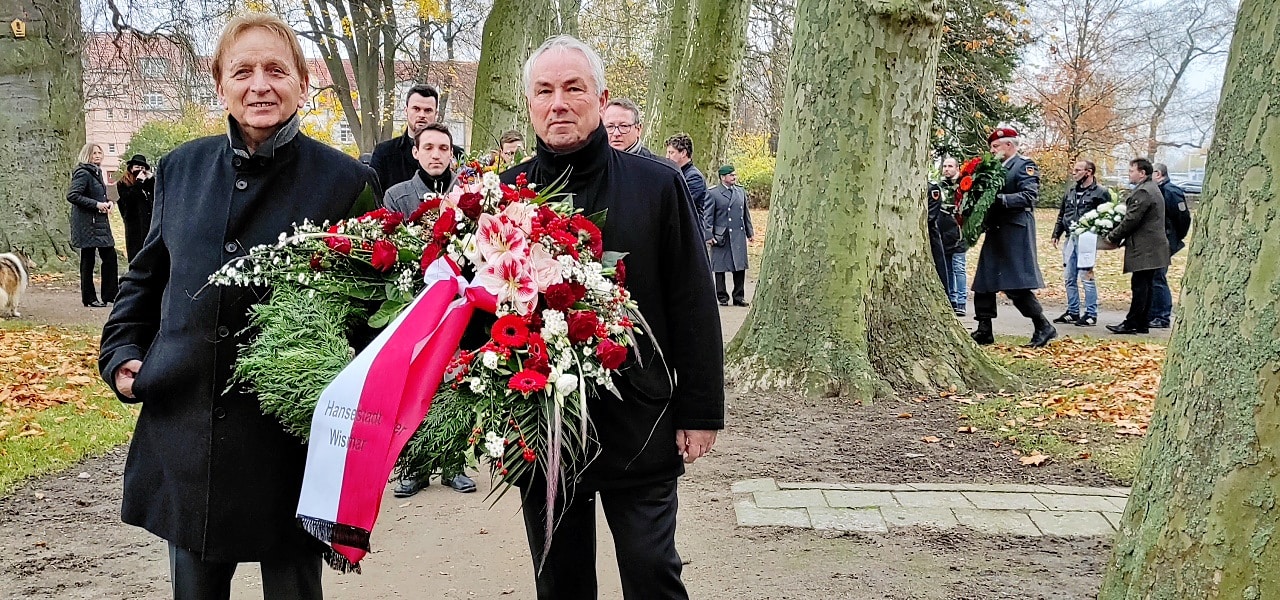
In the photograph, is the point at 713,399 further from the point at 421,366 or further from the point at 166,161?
the point at 166,161

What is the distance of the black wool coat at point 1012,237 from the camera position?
10414 mm

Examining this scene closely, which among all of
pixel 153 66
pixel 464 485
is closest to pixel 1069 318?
pixel 464 485

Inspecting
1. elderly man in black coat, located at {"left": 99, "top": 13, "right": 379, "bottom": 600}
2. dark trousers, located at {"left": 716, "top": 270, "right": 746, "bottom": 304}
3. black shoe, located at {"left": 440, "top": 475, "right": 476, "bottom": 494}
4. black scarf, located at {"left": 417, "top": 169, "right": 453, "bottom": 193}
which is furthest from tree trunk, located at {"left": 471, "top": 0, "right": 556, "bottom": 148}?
elderly man in black coat, located at {"left": 99, "top": 13, "right": 379, "bottom": 600}

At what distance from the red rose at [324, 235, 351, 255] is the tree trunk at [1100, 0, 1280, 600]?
7.58ft

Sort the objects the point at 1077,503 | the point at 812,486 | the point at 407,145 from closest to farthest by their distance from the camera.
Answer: the point at 1077,503, the point at 812,486, the point at 407,145

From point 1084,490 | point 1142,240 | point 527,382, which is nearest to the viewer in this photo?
point 527,382

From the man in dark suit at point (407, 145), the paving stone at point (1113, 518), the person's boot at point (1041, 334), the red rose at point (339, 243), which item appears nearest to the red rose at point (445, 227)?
the red rose at point (339, 243)

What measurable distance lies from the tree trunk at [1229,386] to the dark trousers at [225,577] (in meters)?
2.35

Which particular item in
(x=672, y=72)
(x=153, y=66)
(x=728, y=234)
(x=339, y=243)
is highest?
(x=153, y=66)

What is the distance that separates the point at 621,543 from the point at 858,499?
265 cm

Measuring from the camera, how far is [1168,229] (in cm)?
1414

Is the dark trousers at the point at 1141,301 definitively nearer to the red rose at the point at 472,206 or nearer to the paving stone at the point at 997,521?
the paving stone at the point at 997,521

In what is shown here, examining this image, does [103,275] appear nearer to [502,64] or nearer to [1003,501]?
[502,64]

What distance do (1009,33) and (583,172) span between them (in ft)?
85.5
